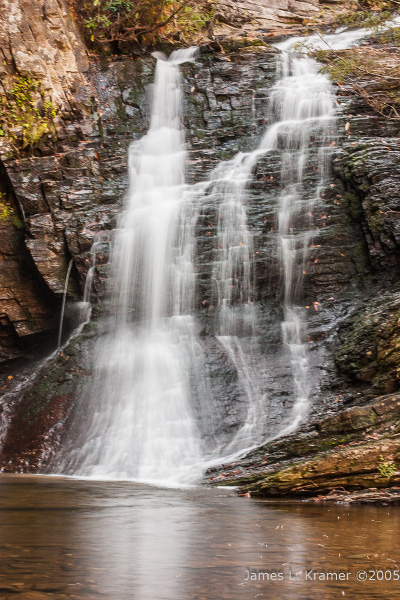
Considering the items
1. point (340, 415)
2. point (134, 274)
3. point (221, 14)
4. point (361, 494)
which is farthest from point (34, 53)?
point (361, 494)

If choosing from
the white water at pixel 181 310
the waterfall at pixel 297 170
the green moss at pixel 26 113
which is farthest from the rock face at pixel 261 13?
the green moss at pixel 26 113

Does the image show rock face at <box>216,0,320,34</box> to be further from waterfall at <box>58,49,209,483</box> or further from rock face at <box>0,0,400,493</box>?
waterfall at <box>58,49,209,483</box>

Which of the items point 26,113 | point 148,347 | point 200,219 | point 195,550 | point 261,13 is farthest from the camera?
point 261,13

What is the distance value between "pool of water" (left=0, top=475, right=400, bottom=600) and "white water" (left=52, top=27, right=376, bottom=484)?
3025 mm

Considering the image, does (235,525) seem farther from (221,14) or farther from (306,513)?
(221,14)

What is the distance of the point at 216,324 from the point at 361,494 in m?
6.11

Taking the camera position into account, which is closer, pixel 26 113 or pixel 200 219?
→ pixel 200 219

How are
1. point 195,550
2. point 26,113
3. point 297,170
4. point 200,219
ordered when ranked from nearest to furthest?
point 195,550, point 200,219, point 297,170, point 26,113

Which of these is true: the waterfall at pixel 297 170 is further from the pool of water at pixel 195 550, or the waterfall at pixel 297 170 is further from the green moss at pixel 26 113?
the green moss at pixel 26 113

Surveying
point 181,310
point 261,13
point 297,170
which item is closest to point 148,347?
point 181,310

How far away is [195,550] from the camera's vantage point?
2.69 meters

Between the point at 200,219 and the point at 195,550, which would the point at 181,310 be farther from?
the point at 195,550

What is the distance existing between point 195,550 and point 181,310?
848 cm

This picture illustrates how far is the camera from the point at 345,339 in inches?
373
